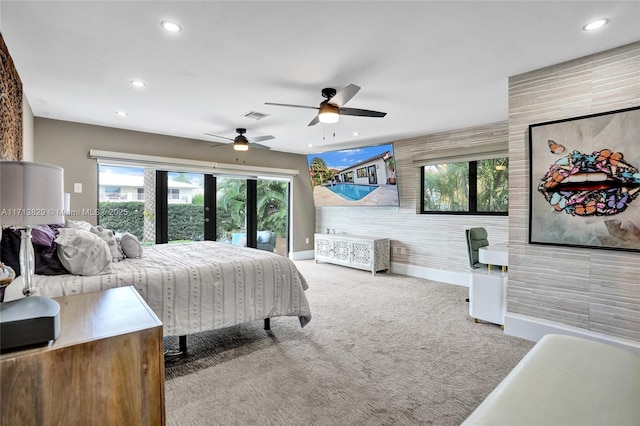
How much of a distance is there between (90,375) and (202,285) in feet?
4.32

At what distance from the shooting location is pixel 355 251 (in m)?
5.88

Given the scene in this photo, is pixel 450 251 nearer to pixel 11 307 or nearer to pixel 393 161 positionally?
pixel 393 161

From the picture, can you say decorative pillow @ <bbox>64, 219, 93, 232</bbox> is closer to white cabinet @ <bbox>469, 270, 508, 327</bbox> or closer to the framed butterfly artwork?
white cabinet @ <bbox>469, 270, 508, 327</bbox>

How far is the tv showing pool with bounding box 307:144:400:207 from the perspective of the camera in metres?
5.54

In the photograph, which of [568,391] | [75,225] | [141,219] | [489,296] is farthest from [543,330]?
[141,219]

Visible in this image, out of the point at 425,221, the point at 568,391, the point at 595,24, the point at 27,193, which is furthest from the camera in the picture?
the point at 425,221

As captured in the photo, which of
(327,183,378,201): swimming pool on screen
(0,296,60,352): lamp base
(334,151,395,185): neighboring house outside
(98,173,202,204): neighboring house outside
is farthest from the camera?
(327,183,378,201): swimming pool on screen

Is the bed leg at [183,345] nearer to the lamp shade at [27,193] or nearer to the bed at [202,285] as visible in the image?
the bed at [202,285]

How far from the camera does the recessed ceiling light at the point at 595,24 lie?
81.3 inches

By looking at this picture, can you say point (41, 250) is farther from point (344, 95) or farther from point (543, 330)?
point (543, 330)

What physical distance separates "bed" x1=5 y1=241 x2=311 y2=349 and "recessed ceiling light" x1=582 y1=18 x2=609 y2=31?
9.25 feet

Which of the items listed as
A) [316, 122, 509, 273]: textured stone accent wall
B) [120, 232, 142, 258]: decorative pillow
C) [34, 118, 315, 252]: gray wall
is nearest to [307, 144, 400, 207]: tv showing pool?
[316, 122, 509, 273]: textured stone accent wall

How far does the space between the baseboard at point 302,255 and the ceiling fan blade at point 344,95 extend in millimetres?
4519

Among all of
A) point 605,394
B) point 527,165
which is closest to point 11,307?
point 605,394
